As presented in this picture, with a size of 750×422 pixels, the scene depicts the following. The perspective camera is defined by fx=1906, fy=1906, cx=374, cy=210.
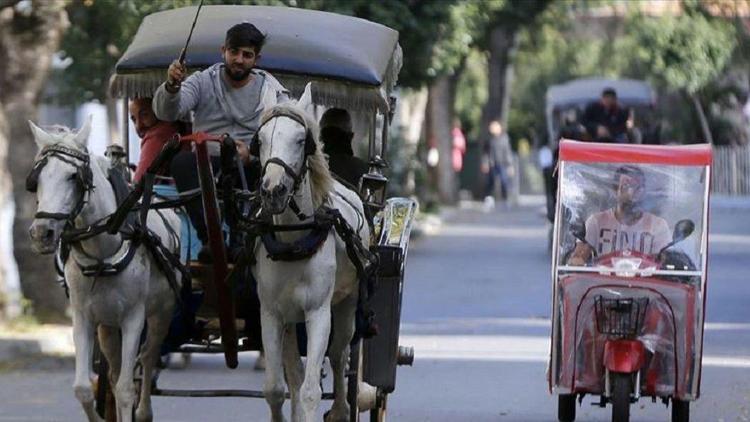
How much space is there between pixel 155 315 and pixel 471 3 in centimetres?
1952

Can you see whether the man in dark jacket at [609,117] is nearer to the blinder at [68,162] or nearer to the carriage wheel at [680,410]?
the carriage wheel at [680,410]

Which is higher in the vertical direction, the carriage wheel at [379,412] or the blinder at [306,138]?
the blinder at [306,138]

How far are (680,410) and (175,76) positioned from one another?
4.04 metres

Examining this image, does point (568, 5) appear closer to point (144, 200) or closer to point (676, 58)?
point (676, 58)

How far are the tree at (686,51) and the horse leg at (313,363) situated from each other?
126ft

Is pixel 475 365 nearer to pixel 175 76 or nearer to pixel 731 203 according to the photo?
pixel 175 76

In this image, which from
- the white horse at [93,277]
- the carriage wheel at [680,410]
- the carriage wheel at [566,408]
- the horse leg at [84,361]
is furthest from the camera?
→ the carriage wheel at [566,408]

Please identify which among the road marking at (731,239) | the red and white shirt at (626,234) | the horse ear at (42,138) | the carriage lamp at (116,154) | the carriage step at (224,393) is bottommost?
the road marking at (731,239)

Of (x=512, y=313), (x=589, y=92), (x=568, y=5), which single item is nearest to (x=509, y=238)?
(x=589, y=92)

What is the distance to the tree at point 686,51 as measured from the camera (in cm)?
4819

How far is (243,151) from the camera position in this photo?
10.3 metres

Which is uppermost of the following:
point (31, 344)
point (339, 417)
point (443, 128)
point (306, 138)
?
point (306, 138)

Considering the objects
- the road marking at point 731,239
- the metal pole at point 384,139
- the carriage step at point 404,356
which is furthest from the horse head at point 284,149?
the road marking at point 731,239

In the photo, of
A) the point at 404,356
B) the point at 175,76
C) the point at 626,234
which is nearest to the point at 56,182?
the point at 175,76
